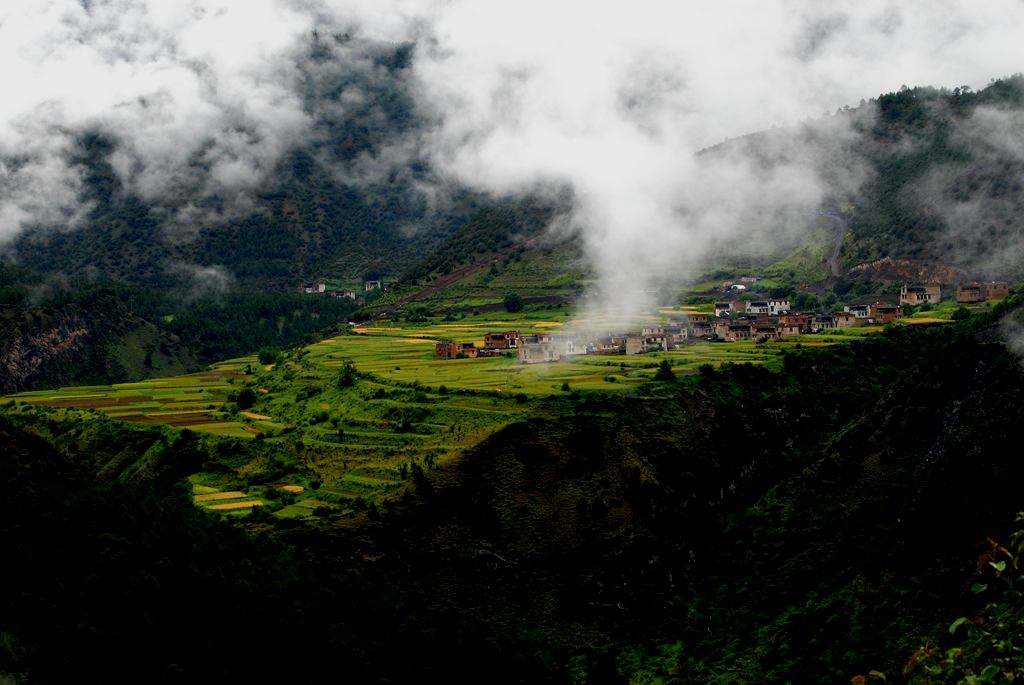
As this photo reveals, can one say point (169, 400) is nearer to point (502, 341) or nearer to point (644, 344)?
point (502, 341)

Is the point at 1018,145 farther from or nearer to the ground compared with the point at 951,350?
farther from the ground

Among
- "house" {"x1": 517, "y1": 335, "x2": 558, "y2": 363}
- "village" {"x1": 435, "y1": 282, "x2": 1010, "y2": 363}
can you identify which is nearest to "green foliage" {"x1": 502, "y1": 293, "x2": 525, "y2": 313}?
"village" {"x1": 435, "y1": 282, "x2": 1010, "y2": 363}

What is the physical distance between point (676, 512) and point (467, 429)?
1246 centimetres

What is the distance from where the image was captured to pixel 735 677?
121 feet

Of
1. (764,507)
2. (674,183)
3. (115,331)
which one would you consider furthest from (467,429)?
(674,183)

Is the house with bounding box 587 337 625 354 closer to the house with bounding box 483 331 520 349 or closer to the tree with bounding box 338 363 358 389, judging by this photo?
the house with bounding box 483 331 520 349

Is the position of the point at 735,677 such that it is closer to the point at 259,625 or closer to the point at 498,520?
the point at 498,520

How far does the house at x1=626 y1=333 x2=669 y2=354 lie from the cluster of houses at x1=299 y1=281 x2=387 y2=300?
4305 inches

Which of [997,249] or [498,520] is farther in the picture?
[997,249]

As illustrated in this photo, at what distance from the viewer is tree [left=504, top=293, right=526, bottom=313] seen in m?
115

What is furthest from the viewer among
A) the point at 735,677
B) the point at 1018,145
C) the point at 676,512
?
the point at 1018,145

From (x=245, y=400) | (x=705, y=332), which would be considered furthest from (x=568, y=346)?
(x=245, y=400)

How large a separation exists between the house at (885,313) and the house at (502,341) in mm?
34371

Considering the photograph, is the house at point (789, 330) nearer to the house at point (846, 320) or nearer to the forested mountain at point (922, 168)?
the house at point (846, 320)
